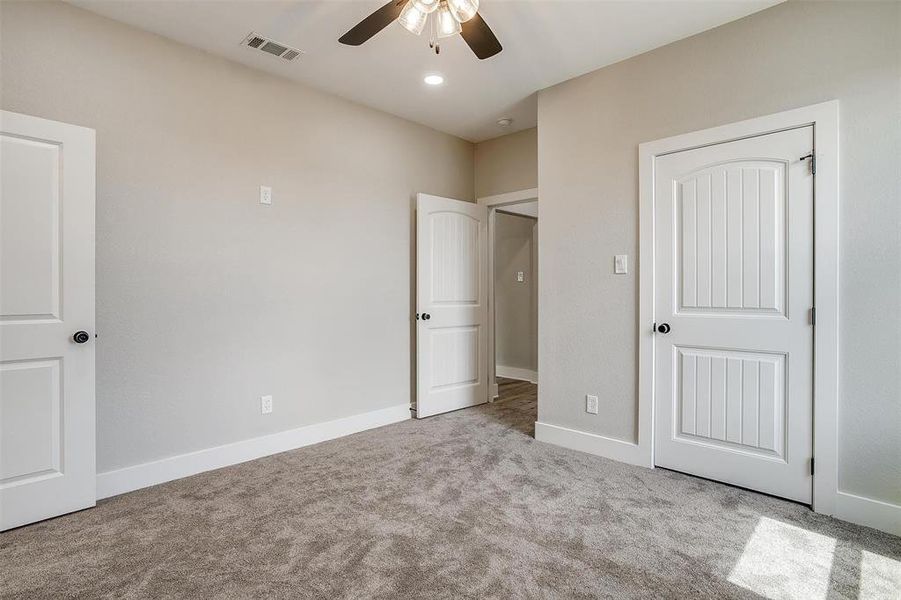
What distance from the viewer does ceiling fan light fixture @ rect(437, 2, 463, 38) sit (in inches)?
78.6

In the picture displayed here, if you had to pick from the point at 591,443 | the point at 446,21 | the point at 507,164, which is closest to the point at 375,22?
the point at 446,21

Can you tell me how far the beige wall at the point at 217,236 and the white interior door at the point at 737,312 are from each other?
225 centimetres

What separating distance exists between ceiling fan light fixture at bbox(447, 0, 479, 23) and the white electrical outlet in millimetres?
1877

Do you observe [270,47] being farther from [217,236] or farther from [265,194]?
[217,236]

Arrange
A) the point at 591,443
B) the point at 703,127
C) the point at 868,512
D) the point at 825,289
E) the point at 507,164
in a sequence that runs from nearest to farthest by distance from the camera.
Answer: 1. the point at 868,512
2. the point at 825,289
3. the point at 703,127
4. the point at 591,443
5. the point at 507,164

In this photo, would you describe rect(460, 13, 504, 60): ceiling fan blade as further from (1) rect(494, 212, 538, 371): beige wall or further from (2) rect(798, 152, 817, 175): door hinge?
(1) rect(494, 212, 538, 371): beige wall

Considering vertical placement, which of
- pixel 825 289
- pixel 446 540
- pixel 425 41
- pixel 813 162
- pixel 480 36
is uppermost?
pixel 425 41

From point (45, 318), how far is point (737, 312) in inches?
148

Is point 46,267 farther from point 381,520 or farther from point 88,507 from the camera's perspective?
point 381,520

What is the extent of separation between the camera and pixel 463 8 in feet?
6.41

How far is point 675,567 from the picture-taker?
6.10 ft

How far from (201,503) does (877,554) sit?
128 inches

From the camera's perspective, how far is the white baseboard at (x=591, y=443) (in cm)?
301

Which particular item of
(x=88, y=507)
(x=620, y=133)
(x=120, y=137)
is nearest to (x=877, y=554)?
(x=620, y=133)
